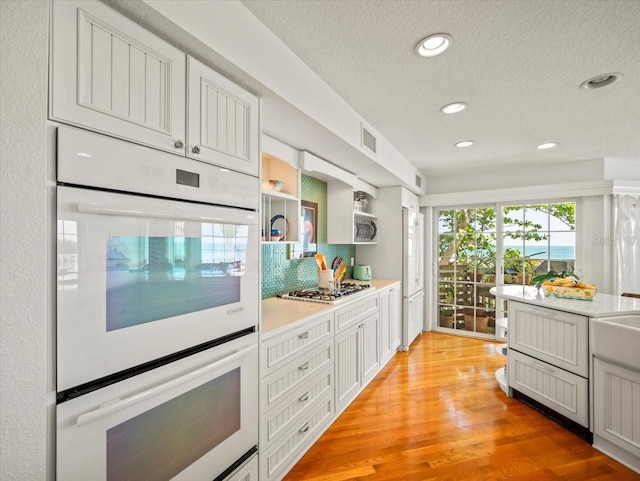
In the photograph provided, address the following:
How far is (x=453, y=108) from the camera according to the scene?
2373 mm

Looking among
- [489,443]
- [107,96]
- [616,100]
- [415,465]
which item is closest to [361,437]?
[415,465]

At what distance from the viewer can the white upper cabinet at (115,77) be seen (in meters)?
0.86

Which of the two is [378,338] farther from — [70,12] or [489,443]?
[70,12]

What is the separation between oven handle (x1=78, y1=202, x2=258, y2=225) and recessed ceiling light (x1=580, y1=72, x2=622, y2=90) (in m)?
2.26

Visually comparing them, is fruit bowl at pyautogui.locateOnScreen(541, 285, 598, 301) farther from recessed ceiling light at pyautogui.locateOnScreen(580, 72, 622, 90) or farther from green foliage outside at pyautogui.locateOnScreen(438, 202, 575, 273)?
green foliage outside at pyautogui.locateOnScreen(438, 202, 575, 273)

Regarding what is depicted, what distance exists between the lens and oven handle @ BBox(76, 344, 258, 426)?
35.7 inches

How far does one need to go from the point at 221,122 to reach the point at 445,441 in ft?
7.93

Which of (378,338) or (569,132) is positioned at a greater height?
(569,132)

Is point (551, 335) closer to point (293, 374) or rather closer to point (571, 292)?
point (571, 292)

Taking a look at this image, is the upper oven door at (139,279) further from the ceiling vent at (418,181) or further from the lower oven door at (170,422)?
the ceiling vent at (418,181)

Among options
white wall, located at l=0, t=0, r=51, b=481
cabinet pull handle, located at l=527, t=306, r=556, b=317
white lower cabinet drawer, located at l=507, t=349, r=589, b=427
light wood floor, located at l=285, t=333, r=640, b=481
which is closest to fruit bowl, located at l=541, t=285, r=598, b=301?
cabinet pull handle, located at l=527, t=306, r=556, b=317

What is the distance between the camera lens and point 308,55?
5.55 feet

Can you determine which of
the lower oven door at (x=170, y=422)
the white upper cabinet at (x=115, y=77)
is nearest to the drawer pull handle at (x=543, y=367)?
the lower oven door at (x=170, y=422)

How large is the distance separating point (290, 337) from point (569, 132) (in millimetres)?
3117
